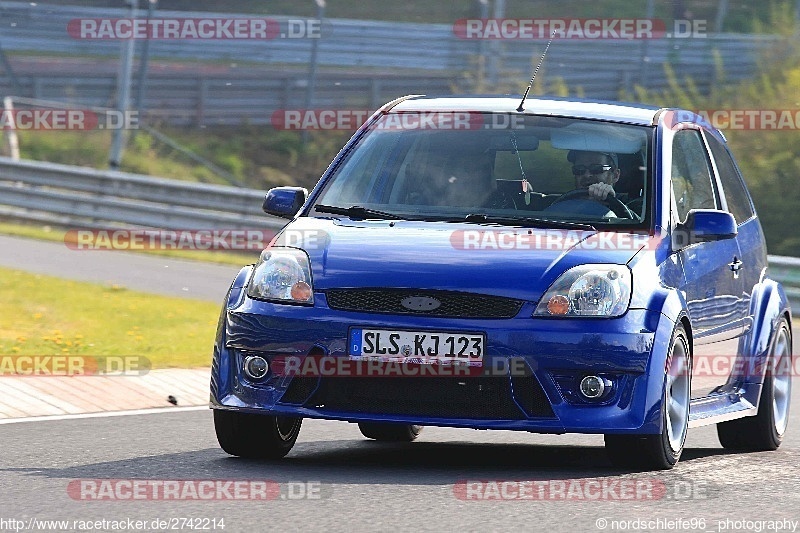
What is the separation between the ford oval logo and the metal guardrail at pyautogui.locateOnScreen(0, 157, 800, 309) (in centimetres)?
1577

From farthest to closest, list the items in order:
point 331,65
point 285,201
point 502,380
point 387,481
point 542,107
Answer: point 331,65 → point 542,107 → point 285,201 → point 502,380 → point 387,481

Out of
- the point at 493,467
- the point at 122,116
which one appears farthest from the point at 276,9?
the point at 493,467

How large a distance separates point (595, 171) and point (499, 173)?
17.7 inches

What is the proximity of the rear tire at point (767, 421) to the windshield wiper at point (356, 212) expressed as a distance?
7.86ft

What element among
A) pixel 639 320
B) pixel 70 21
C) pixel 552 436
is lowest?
pixel 552 436

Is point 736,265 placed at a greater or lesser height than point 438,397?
greater

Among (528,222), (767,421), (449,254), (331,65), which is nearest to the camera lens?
(449,254)

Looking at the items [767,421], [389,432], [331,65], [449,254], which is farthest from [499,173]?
[331,65]

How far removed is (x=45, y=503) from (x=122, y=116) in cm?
2111

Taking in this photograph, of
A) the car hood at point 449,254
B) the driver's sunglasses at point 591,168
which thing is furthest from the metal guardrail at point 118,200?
the car hood at point 449,254

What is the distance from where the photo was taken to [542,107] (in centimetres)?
868

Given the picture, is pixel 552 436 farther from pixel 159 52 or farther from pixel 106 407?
pixel 159 52

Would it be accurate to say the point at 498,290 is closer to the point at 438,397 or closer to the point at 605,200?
the point at 438,397

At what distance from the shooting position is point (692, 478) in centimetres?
744
